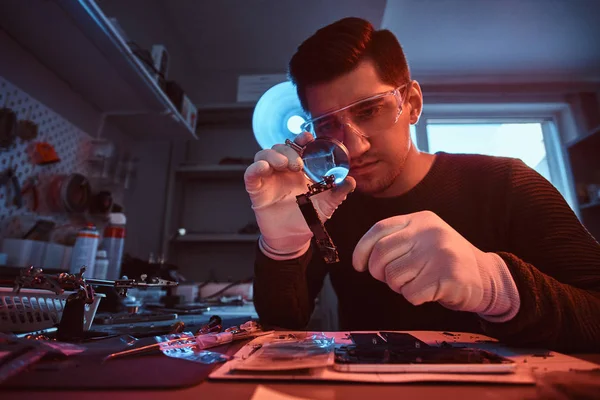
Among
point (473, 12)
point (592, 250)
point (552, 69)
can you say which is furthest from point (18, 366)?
point (552, 69)

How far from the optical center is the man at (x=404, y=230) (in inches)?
20.9

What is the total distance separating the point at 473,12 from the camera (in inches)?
83.7

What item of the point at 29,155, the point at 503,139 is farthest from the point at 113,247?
the point at 503,139

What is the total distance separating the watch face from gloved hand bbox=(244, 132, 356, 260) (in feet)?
0.08

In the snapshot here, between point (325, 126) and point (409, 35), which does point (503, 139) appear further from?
point (325, 126)

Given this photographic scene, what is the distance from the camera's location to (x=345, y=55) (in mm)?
979

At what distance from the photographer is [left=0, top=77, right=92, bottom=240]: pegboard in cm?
108

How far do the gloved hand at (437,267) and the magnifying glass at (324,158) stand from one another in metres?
0.25

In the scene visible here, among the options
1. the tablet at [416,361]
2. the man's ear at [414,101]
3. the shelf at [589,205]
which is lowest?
the tablet at [416,361]

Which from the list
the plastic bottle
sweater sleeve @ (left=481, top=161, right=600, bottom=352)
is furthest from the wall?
sweater sleeve @ (left=481, top=161, right=600, bottom=352)

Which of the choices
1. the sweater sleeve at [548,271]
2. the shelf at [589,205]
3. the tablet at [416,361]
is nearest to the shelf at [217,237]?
the sweater sleeve at [548,271]

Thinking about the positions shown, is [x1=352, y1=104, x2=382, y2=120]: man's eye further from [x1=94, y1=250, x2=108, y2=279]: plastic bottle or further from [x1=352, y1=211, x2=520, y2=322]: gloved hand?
[x1=94, y1=250, x2=108, y2=279]: plastic bottle

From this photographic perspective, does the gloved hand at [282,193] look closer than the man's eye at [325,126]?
Yes

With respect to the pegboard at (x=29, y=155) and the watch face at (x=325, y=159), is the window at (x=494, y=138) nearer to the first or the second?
the watch face at (x=325, y=159)
